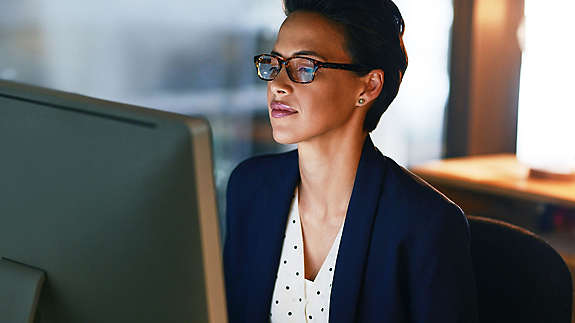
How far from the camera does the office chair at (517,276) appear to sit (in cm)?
116

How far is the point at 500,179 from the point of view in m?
2.54

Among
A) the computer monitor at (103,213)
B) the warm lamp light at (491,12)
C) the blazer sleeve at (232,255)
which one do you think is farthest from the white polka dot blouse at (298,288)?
the warm lamp light at (491,12)

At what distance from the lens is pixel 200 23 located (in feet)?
9.34

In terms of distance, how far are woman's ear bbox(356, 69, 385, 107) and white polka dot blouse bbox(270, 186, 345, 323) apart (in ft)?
0.86

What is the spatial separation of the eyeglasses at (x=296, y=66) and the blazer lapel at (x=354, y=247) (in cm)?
22

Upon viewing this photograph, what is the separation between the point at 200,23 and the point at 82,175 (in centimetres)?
226

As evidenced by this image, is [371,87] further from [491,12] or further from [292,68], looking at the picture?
[491,12]

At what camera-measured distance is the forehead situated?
128 cm

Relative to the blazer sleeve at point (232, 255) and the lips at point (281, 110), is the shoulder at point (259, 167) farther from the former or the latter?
the lips at point (281, 110)

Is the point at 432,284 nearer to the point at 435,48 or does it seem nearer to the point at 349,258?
the point at 349,258

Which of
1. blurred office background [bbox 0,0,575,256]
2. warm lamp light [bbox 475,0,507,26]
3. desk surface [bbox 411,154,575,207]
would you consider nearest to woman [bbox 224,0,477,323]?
desk surface [bbox 411,154,575,207]

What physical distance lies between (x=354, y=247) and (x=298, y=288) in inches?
6.2

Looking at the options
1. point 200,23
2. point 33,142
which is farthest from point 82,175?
point 200,23

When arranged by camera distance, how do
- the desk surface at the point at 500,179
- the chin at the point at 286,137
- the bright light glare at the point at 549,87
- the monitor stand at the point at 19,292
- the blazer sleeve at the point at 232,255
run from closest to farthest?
the monitor stand at the point at 19,292 < the chin at the point at 286,137 < the blazer sleeve at the point at 232,255 < the desk surface at the point at 500,179 < the bright light glare at the point at 549,87
